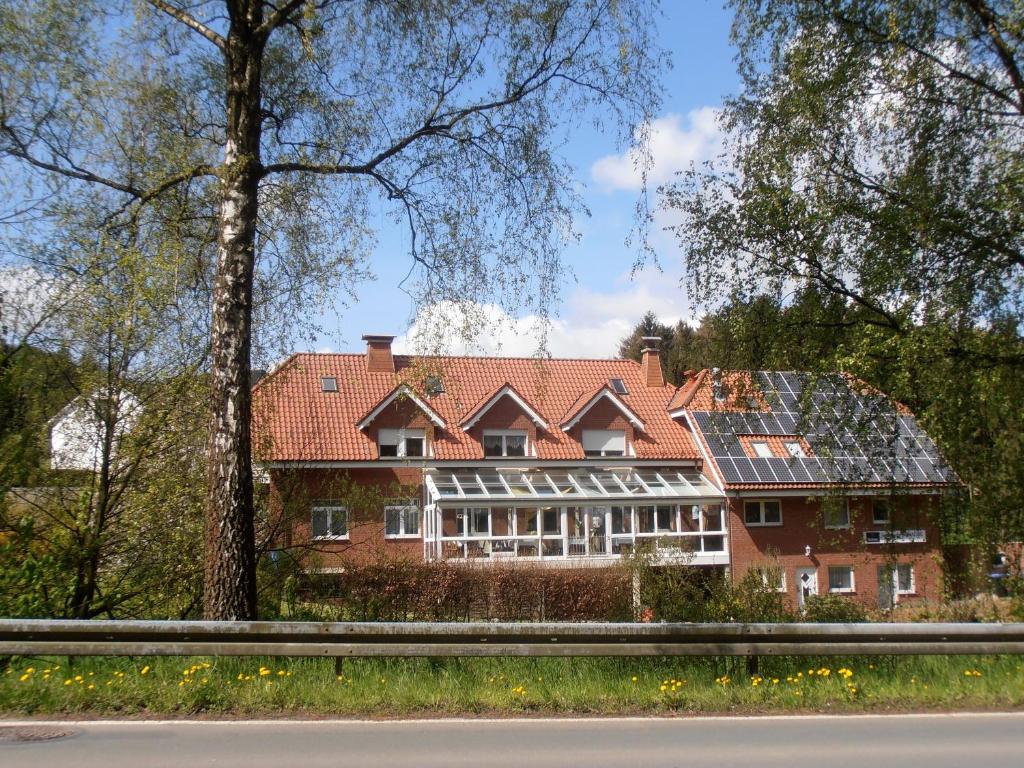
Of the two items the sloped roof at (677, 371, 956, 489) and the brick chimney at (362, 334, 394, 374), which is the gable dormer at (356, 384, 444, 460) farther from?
the sloped roof at (677, 371, 956, 489)

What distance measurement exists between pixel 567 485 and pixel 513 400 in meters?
4.13

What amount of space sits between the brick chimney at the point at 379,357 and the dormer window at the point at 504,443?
4680mm

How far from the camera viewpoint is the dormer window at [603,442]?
35562 millimetres

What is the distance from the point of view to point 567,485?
108 feet

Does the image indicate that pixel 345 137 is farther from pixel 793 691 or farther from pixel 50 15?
pixel 793 691

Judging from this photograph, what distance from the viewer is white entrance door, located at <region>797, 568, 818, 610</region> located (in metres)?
33.2

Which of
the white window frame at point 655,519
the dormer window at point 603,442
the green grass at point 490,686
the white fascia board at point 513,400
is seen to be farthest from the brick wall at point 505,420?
the green grass at point 490,686

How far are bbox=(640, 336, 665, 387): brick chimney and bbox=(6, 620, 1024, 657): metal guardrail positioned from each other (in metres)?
30.7

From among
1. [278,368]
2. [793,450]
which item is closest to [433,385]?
[278,368]

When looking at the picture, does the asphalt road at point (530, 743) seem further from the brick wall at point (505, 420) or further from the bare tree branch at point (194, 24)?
the brick wall at point (505, 420)

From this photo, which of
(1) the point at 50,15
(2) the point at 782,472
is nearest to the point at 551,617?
(1) the point at 50,15

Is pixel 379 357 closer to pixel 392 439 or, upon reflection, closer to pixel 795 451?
pixel 392 439

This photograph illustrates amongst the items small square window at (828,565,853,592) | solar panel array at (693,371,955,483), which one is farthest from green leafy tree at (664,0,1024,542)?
small square window at (828,565,853,592)

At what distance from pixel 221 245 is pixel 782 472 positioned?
94.6 ft
